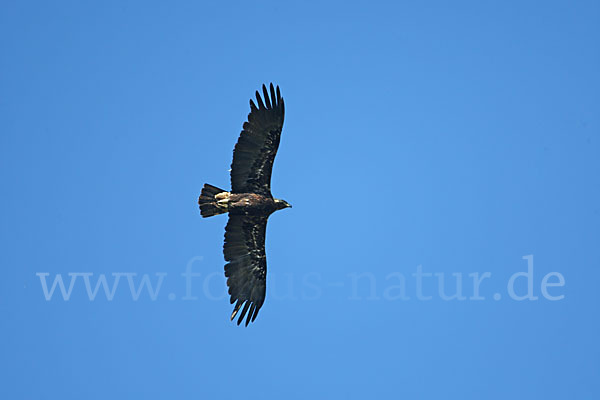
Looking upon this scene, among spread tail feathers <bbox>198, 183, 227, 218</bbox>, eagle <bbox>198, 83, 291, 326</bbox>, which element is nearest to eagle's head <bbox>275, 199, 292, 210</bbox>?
eagle <bbox>198, 83, 291, 326</bbox>

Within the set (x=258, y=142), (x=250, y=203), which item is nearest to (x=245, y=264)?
(x=250, y=203)

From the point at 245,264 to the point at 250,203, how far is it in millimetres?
1780

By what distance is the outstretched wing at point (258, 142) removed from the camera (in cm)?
1956

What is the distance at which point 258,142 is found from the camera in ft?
64.5

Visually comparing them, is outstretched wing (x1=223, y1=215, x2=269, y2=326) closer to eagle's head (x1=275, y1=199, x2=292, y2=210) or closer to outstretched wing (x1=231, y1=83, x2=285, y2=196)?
eagle's head (x1=275, y1=199, x2=292, y2=210)

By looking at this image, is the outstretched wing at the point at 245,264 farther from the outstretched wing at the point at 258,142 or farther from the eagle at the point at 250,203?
the outstretched wing at the point at 258,142

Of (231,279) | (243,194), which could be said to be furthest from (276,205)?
(231,279)

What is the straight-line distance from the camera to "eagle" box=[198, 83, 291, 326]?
64.3 ft

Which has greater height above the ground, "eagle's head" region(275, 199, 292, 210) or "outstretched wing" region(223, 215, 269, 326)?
"eagle's head" region(275, 199, 292, 210)

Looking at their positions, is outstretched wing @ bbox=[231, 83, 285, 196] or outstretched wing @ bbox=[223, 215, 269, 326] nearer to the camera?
outstretched wing @ bbox=[231, 83, 285, 196]

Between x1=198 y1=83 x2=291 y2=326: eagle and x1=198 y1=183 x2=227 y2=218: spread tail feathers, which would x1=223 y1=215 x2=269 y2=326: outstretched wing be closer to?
x1=198 y1=83 x2=291 y2=326: eagle

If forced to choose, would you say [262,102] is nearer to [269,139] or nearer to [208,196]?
[269,139]

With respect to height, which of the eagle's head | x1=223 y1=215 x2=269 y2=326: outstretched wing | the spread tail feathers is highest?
the eagle's head

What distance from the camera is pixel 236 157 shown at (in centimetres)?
1975
